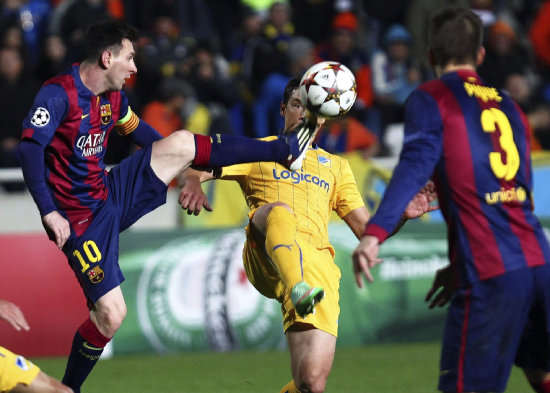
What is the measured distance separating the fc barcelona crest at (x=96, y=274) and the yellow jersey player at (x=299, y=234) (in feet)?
2.45

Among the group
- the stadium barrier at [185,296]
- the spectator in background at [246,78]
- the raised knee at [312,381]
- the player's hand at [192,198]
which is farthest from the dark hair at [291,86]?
the spectator in background at [246,78]

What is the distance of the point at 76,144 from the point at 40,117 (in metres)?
0.41

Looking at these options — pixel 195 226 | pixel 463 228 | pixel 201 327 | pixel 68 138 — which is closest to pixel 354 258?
pixel 463 228

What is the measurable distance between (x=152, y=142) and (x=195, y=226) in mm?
4506

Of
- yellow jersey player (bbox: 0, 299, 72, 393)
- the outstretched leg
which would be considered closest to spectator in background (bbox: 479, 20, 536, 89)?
the outstretched leg

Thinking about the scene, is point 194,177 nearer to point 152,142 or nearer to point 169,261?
point 152,142

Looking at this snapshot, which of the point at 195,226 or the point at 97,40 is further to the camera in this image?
the point at 195,226

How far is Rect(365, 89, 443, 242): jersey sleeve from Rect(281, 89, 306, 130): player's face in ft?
6.99

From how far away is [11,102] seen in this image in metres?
11.3

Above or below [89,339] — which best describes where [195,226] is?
below

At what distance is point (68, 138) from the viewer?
619 centimetres

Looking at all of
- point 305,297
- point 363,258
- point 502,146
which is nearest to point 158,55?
point 305,297

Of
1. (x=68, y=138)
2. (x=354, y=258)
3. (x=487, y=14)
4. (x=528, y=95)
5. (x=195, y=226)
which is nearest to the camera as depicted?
(x=354, y=258)

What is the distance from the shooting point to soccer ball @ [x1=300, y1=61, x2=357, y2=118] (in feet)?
19.8
